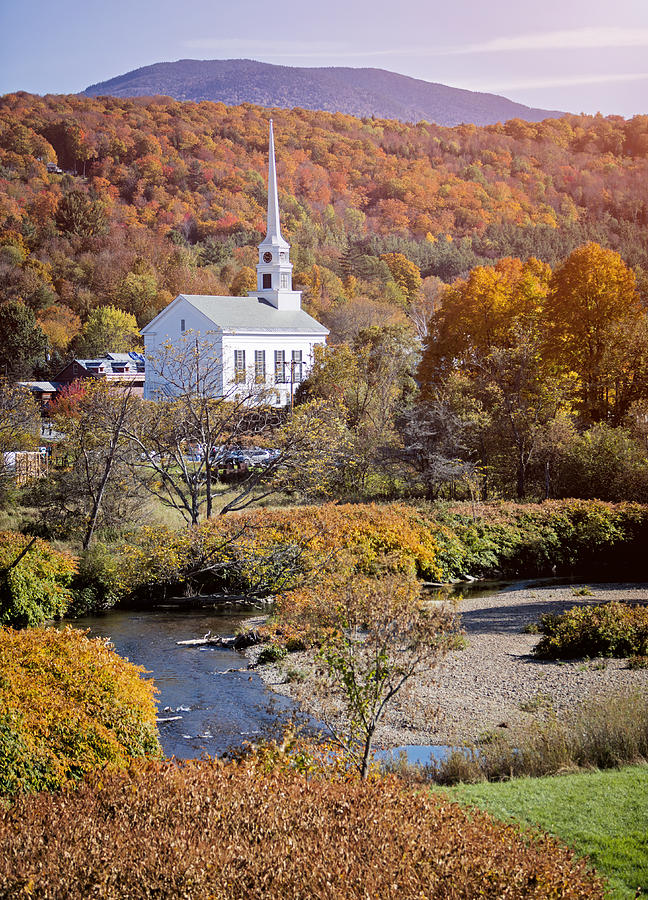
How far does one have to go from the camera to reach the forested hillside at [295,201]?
7812cm

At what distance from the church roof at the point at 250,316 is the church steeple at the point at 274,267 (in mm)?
762

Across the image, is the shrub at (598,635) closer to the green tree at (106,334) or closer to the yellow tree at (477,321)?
the yellow tree at (477,321)

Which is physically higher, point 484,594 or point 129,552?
point 129,552

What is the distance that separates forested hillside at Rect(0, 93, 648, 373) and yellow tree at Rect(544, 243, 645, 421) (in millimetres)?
36431

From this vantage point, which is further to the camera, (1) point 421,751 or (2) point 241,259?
(2) point 241,259

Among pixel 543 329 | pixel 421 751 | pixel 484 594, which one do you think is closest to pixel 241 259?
pixel 543 329

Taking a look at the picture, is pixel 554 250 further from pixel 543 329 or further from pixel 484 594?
pixel 484 594

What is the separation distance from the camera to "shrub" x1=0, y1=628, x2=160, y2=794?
337 inches

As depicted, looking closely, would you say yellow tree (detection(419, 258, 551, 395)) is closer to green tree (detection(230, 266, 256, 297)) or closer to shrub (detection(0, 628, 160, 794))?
shrub (detection(0, 628, 160, 794))

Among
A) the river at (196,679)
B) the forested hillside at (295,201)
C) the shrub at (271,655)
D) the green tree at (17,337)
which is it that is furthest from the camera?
the forested hillside at (295,201)

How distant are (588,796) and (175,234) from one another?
83497 millimetres

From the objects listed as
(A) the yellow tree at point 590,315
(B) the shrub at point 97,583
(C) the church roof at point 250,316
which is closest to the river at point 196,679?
→ (B) the shrub at point 97,583

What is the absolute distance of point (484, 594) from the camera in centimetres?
2450

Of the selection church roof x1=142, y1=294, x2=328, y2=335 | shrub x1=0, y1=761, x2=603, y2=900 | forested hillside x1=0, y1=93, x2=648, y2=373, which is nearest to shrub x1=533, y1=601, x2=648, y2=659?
shrub x1=0, y1=761, x2=603, y2=900
